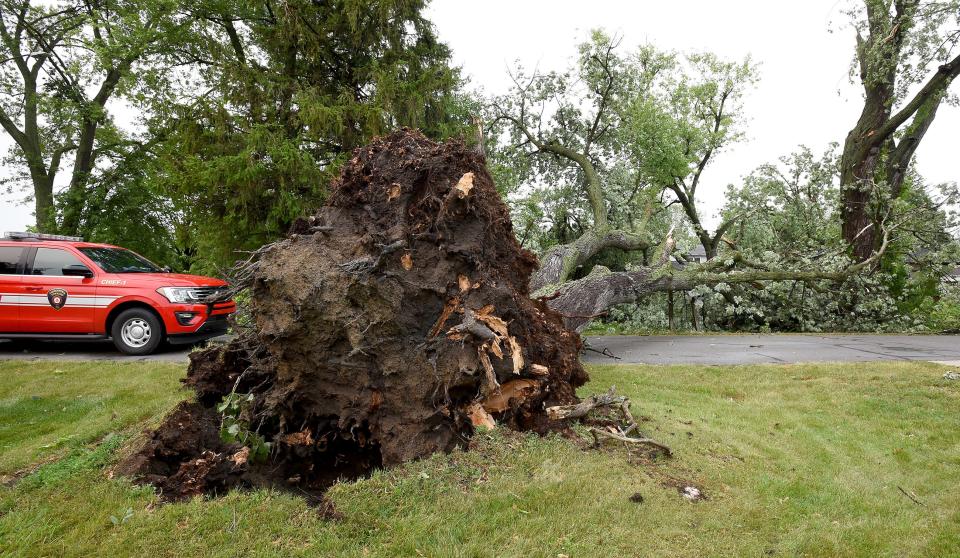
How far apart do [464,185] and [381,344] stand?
4.35 feet

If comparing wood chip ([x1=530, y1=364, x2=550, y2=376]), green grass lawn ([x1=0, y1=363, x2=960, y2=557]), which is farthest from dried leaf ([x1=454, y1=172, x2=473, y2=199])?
green grass lawn ([x1=0, y1=363, x2=960, y2=557])

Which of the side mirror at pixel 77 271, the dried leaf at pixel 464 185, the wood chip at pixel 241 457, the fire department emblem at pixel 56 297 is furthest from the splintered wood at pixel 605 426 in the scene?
the fire department emblem at pixel 56 297

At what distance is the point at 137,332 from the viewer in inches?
321

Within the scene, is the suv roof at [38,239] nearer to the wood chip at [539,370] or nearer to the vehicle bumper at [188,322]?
the vehicle bumper at [188,322]

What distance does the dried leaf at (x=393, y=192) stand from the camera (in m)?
4.09

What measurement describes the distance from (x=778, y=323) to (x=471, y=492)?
13.3 meters

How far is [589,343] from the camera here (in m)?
10.1

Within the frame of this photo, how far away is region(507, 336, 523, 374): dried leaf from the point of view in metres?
3.63

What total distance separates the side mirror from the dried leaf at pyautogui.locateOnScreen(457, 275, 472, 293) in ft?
23.8

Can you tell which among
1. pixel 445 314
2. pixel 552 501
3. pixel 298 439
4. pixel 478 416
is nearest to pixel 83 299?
pixel 298 439

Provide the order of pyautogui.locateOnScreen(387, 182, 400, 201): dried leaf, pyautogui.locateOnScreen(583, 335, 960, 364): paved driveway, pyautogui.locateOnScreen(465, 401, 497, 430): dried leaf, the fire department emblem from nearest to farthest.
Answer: pyautogui.locateOnScreen(465, 401, 497, 430): dried leaf → pyautogui.locateOnScreen(387, 182, 400, 201): dried leaf → the fire department emblem → pyautogui.locateOnScreen(583, 335, 960, 364): paved driveway

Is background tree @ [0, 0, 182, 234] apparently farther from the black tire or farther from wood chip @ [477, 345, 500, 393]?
wood chip @ [477, 345, 500, 393]

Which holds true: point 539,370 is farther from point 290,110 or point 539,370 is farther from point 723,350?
point 290,110

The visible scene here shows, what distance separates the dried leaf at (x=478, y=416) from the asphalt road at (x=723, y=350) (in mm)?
4894
